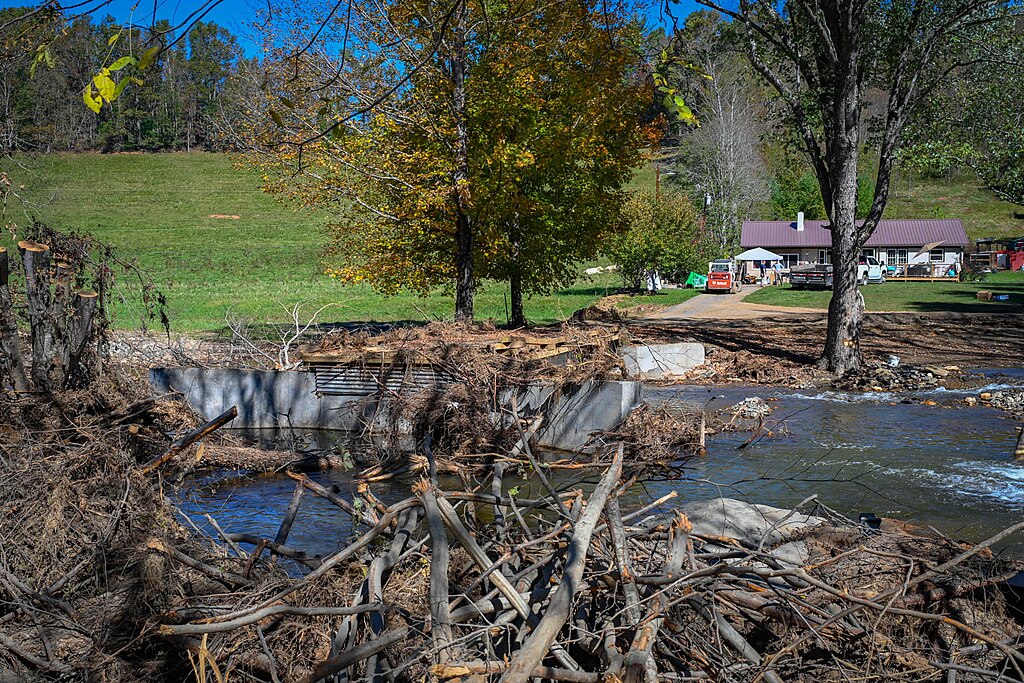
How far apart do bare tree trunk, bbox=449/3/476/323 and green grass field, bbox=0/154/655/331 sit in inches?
42.2

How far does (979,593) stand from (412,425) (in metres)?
8.03

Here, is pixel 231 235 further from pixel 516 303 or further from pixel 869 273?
pixel 516 303

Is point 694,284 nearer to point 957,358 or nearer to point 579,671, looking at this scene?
point 957,358

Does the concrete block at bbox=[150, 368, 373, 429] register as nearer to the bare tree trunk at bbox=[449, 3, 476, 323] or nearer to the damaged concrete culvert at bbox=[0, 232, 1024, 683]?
the bare tree trunk at bbox=[449, 3, 476, 323]

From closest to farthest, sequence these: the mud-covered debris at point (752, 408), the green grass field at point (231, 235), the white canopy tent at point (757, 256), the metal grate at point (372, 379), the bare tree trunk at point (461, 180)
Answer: the metal grate at point (372, 379) < the mud-covered debris at point (752, 408) < the bare tree trunk at point (461, 180) < the green grass field at point (231, 235) < the white canopy tent at point (757, 256)

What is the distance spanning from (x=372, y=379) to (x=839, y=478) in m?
6.71

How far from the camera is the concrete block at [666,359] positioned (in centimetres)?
1866

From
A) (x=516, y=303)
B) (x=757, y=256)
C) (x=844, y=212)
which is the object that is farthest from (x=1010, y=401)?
(x=757, y=256)

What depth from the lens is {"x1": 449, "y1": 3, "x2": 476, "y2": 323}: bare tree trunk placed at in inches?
765

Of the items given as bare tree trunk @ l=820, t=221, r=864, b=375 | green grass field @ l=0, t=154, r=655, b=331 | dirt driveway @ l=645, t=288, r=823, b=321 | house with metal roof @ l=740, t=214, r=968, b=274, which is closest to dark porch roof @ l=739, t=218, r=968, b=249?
house with metal roof @ l=740, t=214, r=968, b=274

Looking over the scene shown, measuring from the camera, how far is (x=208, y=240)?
57031 mm

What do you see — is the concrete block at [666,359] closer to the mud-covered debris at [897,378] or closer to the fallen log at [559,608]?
the mud-covered debris at [897,378]

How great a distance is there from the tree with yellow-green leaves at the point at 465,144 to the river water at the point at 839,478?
831cm

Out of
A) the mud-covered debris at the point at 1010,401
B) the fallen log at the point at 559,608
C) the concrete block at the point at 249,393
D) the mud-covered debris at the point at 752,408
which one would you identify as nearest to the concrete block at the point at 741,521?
the fallen log at the point at 559,608
